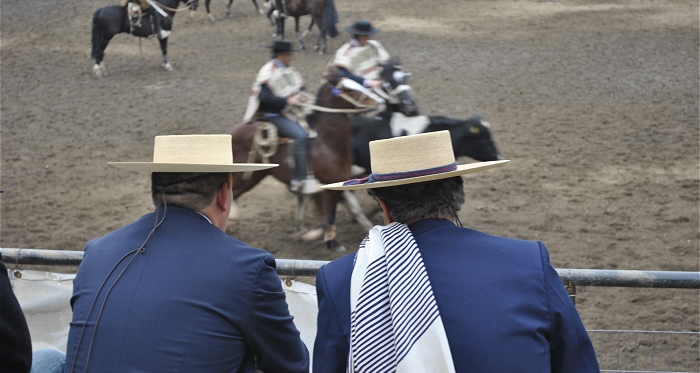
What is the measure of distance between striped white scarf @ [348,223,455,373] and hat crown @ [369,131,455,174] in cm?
23

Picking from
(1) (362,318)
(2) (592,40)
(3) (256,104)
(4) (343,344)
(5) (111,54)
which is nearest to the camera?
(1) (362,318)

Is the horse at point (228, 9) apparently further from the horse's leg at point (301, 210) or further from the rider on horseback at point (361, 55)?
the horse's leg at point (301, 210)

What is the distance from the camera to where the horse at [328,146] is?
23.6 feet

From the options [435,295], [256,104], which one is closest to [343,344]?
[435,295]

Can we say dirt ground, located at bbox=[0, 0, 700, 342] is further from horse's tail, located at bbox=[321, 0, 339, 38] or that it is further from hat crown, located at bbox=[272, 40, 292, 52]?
hat crown, located at bbox=[272, 40, 292, 52]

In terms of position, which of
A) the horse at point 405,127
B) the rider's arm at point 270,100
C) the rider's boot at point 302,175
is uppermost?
the rider's arm at point 270,100

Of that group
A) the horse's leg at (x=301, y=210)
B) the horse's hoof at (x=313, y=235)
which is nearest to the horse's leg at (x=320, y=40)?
the horse's leg at (x=301, y=210)

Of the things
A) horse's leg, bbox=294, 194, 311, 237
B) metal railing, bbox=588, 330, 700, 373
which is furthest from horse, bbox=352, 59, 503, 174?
metal railing, bbox=588, 330, 700, 373

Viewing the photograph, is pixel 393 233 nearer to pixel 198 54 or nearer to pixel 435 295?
pixel 435 295

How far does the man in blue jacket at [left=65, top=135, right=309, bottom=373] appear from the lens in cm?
207

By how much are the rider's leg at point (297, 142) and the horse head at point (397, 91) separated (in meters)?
1.01

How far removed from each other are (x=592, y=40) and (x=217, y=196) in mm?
14262

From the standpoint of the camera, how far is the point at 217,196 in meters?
2.47

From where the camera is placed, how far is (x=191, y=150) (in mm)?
2596
